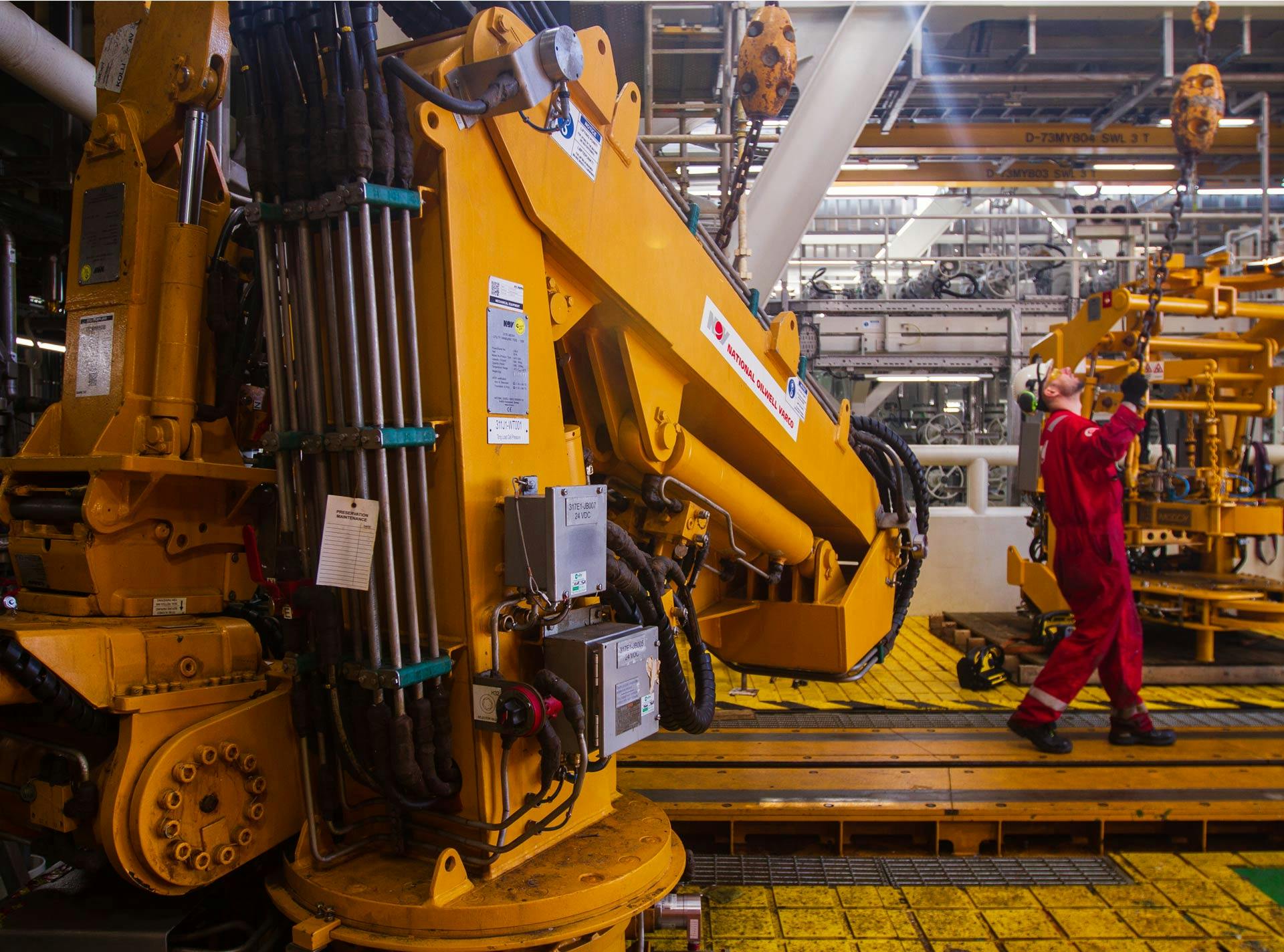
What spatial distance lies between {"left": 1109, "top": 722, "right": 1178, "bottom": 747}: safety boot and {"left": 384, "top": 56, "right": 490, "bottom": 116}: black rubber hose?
4058mm

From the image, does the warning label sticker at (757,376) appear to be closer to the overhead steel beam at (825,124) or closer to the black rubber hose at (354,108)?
the black rubber hose at (354,108)

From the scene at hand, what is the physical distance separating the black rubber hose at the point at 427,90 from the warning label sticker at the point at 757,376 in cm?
112

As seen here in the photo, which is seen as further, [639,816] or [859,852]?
[859,852]

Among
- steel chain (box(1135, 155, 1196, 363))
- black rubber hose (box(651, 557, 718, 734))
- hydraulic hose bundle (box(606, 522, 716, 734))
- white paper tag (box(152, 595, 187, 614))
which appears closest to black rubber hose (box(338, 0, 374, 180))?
hydraulic hose bundle (box(606, 522, 716, 734))

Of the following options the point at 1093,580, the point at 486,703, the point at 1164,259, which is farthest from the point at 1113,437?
the point at 486,703

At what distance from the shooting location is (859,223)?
1917 cm

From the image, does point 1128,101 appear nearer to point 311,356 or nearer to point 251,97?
point 251,97

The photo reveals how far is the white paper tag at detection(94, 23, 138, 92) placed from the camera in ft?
7.77

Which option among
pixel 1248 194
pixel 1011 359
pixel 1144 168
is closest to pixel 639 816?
pixel 1011 359

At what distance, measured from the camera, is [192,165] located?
2209mm

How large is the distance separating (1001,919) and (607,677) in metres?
1.76

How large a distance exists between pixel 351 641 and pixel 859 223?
1884cm

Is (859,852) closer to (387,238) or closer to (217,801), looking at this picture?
(217,801)

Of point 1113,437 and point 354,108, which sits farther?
point 1113,437
